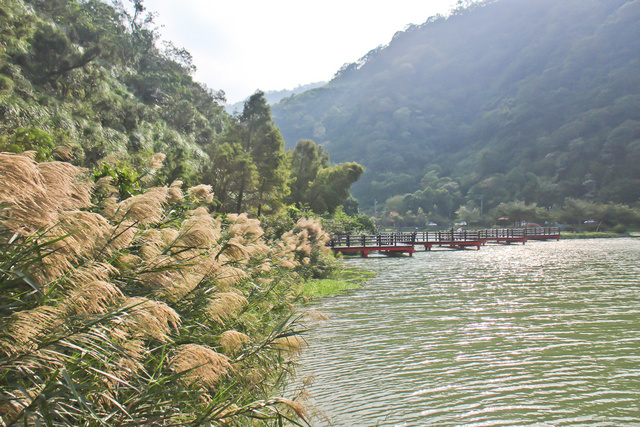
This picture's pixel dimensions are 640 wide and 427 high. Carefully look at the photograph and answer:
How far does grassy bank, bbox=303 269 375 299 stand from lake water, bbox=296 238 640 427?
714 mm

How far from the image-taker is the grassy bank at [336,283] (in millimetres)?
14188

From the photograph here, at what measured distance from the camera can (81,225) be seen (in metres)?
2.66

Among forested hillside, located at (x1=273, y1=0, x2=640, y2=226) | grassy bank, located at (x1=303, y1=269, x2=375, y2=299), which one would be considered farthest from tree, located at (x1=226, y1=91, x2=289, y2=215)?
forested hillside, located at (x1=273, y1=0, x2=640, y2=226)

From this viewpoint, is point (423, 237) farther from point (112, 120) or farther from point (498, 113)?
point (498, 113)

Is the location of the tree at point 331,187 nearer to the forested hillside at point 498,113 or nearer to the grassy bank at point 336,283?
the grassy bank at point 336,283

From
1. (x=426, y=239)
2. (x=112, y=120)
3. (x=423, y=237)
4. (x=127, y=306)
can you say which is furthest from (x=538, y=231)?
(x=127, y=306)

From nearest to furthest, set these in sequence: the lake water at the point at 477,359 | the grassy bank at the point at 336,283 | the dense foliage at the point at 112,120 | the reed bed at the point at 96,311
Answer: the reed bed at the point at 96,311
the lake water at the point at 477,359
the grassy bank at the point at 336,283
the dense foliage at the point at 112,120

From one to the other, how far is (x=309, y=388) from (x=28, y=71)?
2831 centimetres

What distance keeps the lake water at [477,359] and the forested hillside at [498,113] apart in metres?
83.6

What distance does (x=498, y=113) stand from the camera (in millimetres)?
128125

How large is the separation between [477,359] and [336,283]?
29.5 ft

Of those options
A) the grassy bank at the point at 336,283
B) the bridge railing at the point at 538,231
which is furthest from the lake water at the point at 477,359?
the bridge railing at the point at 538,231

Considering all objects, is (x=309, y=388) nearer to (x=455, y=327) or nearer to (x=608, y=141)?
(x=455, y=327)

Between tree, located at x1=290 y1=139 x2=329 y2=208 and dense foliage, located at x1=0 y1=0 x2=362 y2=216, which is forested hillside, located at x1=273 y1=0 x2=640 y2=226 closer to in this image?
tree, located at x1=290 y1=139 x2=329 y2=208
